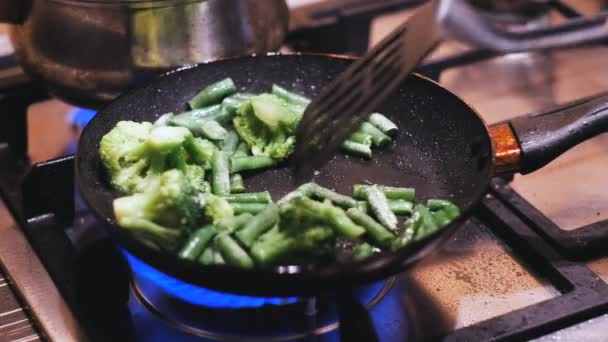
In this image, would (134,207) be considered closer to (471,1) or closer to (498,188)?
(498,188)

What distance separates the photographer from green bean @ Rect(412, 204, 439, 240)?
0.91 m

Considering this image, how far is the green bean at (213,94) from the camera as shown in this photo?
46.4 inches

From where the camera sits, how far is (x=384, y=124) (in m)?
1.15

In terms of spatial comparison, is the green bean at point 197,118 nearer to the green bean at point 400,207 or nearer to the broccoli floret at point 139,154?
the broccoli floret at point 139,154

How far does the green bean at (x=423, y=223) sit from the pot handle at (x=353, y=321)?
0.40 ft

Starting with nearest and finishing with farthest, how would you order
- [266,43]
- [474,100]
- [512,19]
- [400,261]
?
[400,261] → [266,43] → [474,100] → [512,19]

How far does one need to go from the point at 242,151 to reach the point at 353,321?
0.39 metres

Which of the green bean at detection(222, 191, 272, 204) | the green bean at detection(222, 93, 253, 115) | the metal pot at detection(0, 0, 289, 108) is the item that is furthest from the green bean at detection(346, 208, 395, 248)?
the metal pot at detection(0, 0, 289, 108)

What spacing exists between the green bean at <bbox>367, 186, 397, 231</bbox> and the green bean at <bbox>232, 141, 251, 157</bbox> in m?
0.23

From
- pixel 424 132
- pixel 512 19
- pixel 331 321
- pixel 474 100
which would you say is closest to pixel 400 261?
pixel 331 321

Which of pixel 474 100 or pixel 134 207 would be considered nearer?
pixel 134 207

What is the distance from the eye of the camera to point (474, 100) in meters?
1.49

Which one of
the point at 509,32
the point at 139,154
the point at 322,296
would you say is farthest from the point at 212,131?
the point at 509,32

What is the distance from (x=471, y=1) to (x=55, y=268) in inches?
47.7
